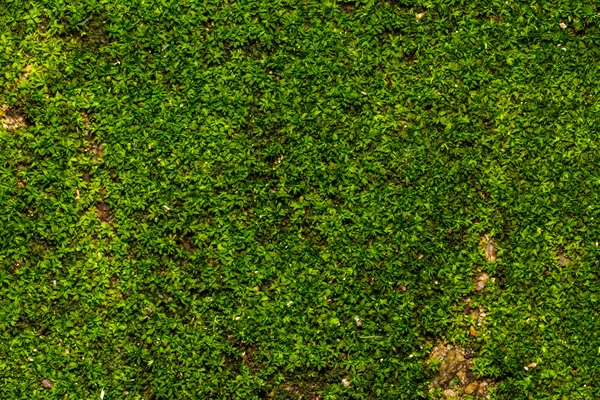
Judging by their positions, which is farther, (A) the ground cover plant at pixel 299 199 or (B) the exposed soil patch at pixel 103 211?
(B) the exposed soil patch at pixel 103 211

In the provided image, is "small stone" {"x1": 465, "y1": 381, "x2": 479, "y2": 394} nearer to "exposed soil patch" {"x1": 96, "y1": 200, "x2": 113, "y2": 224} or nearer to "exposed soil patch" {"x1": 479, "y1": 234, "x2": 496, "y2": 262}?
"exposed soil patch" {"x1": 479, "y1": 234, "x2": 496, "y2": 262}

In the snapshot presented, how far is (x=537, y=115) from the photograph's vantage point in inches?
→ 229

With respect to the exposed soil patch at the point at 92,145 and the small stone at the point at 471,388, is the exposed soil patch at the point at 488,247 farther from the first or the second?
the exposed soil patch at the point at 92,145

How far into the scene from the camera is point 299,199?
5711mm

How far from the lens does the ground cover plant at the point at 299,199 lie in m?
5.46

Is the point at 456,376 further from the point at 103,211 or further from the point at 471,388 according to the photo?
the point at 103,211

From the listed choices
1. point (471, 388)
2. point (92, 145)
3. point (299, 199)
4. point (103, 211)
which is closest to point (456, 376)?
point (471, 388)

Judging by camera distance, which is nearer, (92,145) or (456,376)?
(456,376)

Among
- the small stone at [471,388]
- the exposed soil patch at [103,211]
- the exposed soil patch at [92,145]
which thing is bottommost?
the small stone at [471,388]

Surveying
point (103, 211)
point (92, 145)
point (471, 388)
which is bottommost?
point (471, 388)

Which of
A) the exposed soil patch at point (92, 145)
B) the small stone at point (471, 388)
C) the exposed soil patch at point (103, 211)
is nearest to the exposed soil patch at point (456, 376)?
the small stone at point (471, 388)

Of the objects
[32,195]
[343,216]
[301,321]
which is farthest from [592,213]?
[32,195]

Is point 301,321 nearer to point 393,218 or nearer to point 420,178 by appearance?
point 393,218

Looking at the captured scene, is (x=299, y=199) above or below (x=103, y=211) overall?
above
